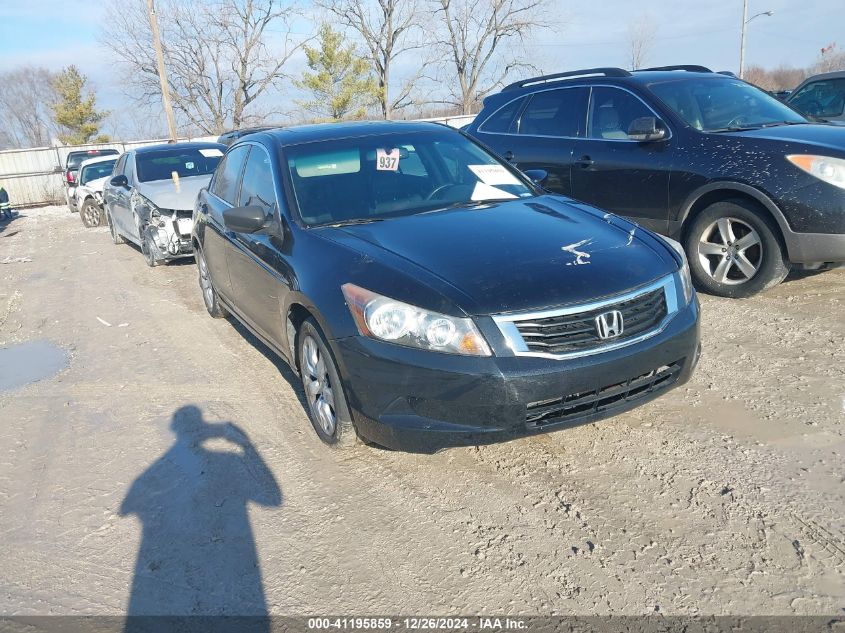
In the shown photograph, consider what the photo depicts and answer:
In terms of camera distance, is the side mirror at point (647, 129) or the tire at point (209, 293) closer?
the side mirror at point (647, 129)

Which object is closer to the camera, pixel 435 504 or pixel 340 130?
pixel 435 504

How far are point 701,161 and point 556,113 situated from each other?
5.74 ft

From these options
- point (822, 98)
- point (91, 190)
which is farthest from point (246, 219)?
point (91, 190)

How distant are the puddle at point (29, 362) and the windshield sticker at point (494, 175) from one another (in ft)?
11.9

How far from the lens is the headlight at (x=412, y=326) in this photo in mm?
2848

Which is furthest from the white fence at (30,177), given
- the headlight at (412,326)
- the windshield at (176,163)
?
the headlight at (412,326)

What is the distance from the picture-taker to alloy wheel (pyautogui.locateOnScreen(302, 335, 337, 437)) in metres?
3.52

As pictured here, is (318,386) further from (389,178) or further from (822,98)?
(822,98)

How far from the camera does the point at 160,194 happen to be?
29.6ft

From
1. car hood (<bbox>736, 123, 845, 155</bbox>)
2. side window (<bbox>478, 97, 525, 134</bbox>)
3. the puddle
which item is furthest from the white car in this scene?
car hood (<bbox>736, 123, 845, 155</bbox>)

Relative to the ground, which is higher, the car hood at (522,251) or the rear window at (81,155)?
the rear window at (81,155)

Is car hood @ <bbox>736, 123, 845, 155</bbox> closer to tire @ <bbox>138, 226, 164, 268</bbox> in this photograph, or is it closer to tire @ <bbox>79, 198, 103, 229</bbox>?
tire @ <bbox>138, 226, 164, 268</bbox>

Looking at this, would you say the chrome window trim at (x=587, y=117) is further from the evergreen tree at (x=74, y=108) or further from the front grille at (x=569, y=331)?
the evergreen tree at (x=74, y=108)

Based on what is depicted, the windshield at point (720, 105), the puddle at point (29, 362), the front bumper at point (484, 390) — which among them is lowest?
the puddle at point (29, 362)
